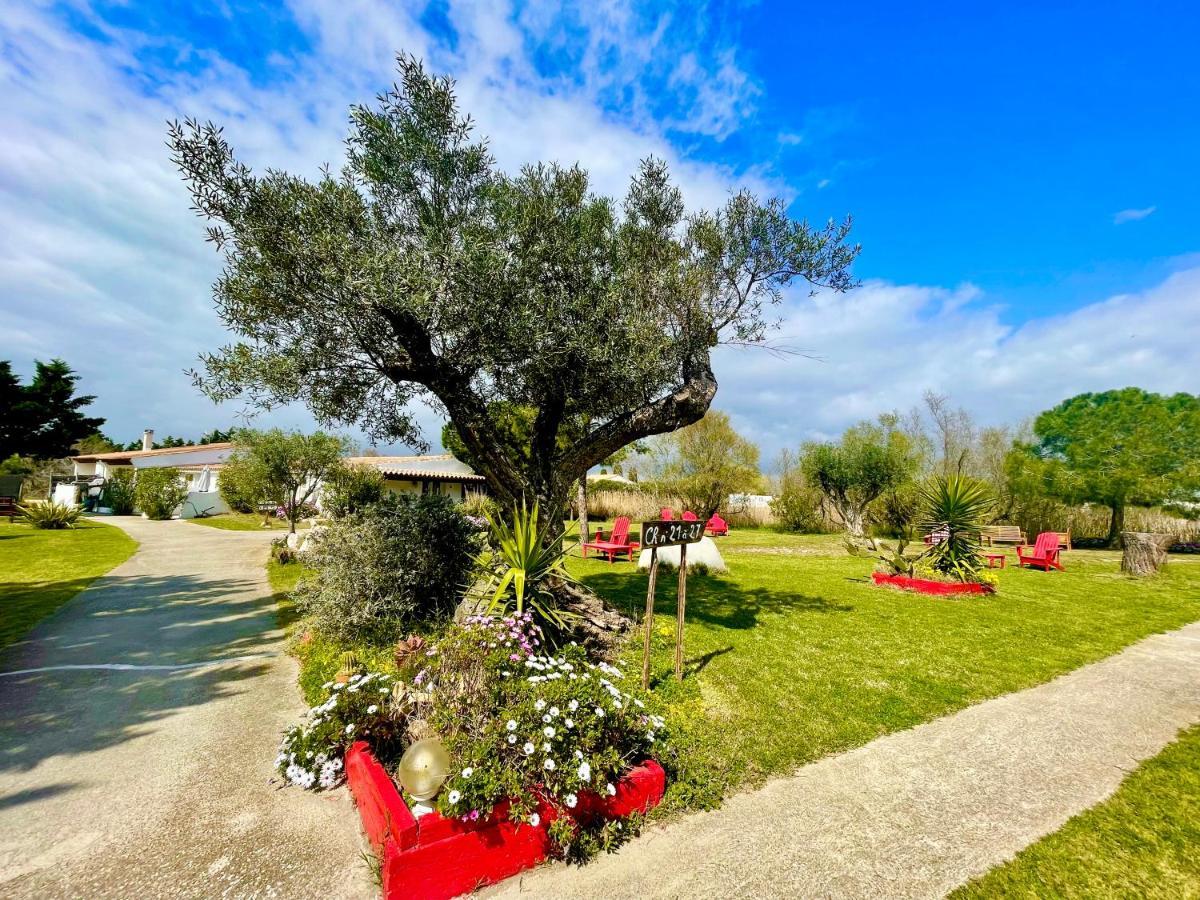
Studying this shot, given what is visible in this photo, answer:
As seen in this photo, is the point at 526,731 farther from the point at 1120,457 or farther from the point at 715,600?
the point at 1120,457

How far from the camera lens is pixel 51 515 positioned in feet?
63.8

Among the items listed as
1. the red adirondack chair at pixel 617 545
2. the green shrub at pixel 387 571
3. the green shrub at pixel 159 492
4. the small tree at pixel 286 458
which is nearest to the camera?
the green shrub at pixel 387 571

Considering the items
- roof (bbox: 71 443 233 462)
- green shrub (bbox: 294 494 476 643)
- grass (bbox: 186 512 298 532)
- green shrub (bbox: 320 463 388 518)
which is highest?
roof (bbox: 71 443 233 462)

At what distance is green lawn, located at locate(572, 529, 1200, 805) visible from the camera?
435 cm

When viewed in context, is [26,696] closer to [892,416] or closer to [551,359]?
[551,359]

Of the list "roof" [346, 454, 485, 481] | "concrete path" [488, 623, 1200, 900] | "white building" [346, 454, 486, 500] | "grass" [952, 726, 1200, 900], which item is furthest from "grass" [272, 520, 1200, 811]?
"roof" [346, 454, 485, 481]

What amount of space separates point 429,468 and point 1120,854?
110 ft

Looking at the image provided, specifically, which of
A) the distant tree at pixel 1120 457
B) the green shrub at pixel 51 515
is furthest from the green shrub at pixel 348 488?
the distant tree at pixel 1120 457

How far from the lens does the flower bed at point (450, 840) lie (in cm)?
257

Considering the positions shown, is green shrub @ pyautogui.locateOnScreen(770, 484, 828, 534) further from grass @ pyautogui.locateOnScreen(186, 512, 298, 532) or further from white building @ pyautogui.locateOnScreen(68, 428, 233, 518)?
white building @ pyautogui.locateOnScreen(68, 428, 233, 518)

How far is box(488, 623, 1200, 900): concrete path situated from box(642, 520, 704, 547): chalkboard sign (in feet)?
6.84

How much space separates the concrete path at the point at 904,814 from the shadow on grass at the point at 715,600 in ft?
11.9

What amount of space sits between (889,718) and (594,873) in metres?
3.42

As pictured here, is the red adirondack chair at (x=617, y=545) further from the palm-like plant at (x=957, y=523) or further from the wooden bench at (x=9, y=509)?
the wooden bench at (x=9, y=509)
